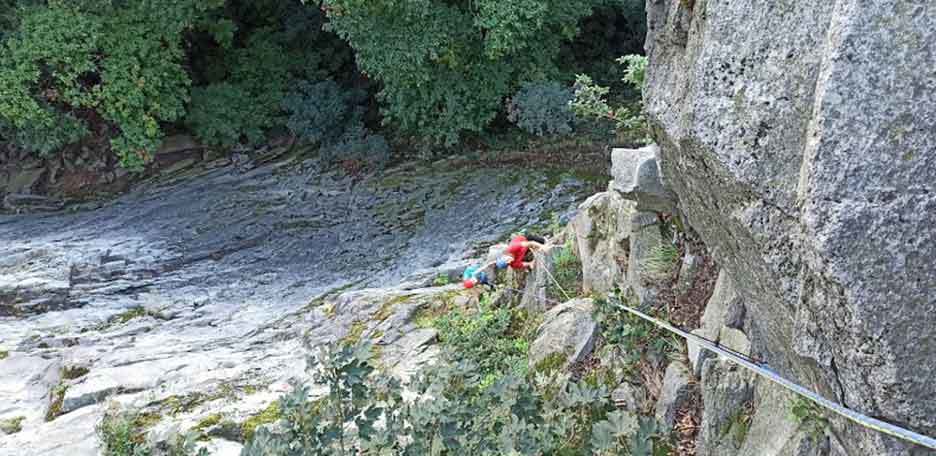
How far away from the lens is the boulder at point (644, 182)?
4.23 metres

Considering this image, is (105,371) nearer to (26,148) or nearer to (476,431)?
(476,431)

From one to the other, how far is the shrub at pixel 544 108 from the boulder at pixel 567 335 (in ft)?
28.2

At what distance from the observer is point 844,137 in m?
1.90

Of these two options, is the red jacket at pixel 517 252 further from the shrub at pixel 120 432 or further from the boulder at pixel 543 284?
the shrub at pixel 120 432

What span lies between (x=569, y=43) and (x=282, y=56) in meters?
6.20

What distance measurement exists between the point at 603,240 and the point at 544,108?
332 inches

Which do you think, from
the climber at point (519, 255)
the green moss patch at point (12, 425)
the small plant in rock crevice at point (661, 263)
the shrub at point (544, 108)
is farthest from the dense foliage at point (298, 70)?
the small plant in rock crevice at point (661, 263)

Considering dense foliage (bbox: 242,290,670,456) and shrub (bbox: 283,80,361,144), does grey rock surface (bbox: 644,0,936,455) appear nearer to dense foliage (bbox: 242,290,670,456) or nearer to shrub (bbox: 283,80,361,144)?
dense foliage (bbox: 242,290,670,456)

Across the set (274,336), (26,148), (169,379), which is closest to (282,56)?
(26,148)

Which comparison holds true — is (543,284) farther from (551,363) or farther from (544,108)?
(544,108)

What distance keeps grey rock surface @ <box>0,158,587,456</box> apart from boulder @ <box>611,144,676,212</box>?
2.50 meters

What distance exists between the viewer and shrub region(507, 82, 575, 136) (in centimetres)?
1374

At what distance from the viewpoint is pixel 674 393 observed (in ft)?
13.0

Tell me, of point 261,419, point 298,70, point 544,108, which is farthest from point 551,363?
point 298,70
